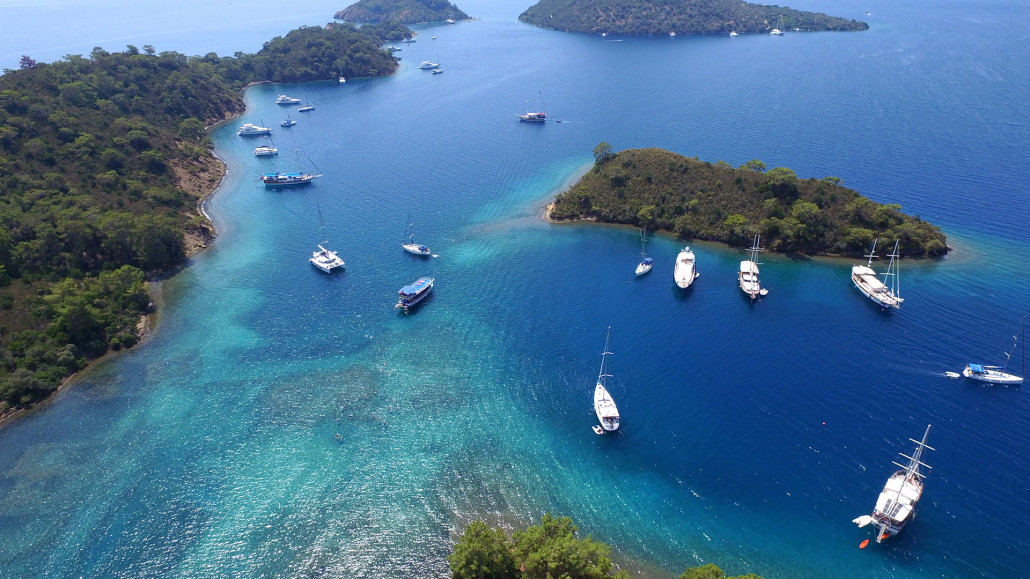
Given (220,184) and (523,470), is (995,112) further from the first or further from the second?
(220,184)

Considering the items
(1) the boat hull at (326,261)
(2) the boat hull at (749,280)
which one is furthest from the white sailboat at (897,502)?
(1) the boat hull at (326,261)

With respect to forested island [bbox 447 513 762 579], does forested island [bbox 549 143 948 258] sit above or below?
above

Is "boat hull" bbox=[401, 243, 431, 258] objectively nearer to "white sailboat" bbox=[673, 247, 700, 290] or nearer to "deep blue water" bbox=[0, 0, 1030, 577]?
"deep blue water" bbox=[0, 0, 1030, 577]

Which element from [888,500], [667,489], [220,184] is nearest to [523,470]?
[667,489]

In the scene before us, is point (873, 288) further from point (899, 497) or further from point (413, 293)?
point (413, 293)

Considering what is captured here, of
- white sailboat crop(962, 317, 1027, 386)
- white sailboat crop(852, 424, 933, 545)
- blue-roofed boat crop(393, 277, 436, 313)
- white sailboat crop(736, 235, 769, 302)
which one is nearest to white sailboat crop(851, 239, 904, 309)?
white sailboat crop(736, 235, 769, 302)

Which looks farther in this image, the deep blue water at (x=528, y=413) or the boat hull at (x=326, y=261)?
the boat hull at (x=326, y=261)

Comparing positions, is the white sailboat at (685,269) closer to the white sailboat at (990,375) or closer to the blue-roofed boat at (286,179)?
the white sailboat at (990,375)
